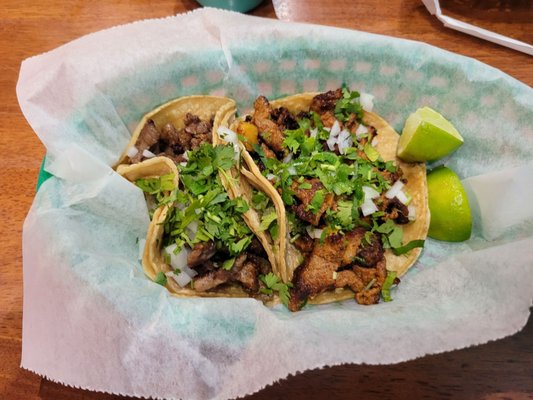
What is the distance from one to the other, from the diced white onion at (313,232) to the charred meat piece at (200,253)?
36cm

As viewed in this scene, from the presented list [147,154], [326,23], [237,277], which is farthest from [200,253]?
[326,23]

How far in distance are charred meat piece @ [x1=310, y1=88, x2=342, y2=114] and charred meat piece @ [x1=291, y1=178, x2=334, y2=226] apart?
387mm

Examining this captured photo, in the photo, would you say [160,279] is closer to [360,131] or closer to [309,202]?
[309,202]

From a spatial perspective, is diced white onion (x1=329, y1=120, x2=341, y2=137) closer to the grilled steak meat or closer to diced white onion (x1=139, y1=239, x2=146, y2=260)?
the grilled steak meat

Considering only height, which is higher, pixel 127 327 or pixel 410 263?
pixel 127 327

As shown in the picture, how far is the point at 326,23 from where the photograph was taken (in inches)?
91.0

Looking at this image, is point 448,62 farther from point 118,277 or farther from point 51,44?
point 51,44

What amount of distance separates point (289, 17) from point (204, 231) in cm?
135

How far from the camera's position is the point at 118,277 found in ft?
4.89

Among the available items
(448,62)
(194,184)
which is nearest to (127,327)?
(194,184)

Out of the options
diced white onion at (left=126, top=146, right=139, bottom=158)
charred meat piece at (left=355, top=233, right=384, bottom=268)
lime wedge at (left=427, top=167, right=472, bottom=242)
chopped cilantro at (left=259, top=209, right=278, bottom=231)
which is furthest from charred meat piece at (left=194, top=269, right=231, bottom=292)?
lime wedge at (left=427, top=167, right=472, bottom=242)

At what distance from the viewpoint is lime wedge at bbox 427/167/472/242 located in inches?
67.1

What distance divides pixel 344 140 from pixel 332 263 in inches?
20.2

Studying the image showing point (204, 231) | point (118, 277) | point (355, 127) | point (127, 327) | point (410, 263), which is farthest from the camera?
point (355, 127)
